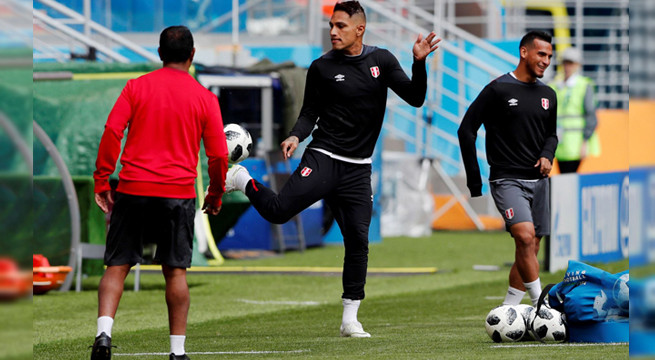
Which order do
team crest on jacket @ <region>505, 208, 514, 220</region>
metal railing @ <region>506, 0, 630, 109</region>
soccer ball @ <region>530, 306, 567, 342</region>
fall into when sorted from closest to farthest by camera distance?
soccer ball @ <region>530, 306, 567, 342</region> < team crest on jacket @ <region>505, 208, 514, 220</region> < metal railing @ <region>506, 0, 630, 109</region>

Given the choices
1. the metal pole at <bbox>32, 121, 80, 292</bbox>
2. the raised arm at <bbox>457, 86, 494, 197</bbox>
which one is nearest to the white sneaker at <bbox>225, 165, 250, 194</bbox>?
the raised arm at <bbox>457, 86, 494, 197</bbox>

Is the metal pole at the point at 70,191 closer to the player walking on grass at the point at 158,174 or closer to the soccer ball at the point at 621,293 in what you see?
the player walking on grass at the point at 158,174

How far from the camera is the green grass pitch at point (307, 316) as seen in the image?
232 inches

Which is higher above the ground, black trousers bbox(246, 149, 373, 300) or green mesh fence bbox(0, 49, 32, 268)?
green mesh fence bbox(0, 49, 32, 268)

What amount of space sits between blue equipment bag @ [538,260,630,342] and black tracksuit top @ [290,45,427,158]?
161cm

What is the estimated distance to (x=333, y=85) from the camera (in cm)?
685

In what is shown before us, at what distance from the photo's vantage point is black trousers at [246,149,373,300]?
6840 millimetres

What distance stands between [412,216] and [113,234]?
14.9 m

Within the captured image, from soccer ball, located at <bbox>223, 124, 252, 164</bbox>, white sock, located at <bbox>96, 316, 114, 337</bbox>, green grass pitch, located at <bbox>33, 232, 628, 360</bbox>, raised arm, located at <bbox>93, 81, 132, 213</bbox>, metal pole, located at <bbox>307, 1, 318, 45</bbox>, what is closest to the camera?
white sock, located at <bbox>96, 316, 114, 337</bbox>

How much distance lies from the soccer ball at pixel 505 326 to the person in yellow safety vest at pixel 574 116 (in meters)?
7.48

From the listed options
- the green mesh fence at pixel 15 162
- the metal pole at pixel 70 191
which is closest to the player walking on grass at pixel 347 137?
the metal pole at pixel 70 191

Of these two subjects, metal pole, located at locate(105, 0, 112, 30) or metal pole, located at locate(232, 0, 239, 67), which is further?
metal pole, located at locate(105, 0, 112, 30)

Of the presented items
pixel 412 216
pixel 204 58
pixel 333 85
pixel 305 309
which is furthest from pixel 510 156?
pixel 412 216

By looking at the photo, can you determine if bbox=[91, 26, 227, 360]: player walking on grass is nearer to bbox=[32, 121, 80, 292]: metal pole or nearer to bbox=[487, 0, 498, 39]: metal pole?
bbox=[32, 121, 80, 292]: metal pole
